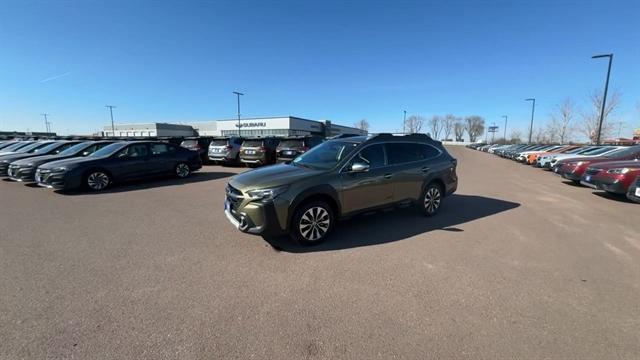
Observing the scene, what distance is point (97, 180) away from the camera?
28.6ft

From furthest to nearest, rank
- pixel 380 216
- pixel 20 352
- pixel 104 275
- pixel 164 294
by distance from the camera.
Answer: pixel 380 216, pixel 104 275, pixel 164 294, pixel 20 352

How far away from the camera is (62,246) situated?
4352 millimetres

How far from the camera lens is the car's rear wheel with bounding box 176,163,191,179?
1109cm

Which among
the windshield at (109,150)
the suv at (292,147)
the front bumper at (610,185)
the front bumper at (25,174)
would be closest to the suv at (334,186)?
the front bumper at (610,185)

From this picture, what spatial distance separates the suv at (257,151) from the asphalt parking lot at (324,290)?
8.85 metres

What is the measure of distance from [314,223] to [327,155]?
4.80ft

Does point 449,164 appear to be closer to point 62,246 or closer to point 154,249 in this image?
point 154,249

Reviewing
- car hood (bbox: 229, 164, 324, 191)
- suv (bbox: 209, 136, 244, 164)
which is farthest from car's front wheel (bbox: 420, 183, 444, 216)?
suv (bbox: 209, 136, 244, 164)

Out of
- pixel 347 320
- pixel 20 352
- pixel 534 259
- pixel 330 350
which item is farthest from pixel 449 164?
pixel 20 352

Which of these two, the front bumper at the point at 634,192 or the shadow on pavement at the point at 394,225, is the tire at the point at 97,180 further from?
the front bumper at the point at 634,192

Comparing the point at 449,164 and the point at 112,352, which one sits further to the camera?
the point at 449,164

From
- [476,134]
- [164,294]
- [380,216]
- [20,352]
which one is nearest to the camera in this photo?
[20,352]

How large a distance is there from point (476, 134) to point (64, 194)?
14757cm

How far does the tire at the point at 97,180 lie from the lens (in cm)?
851
